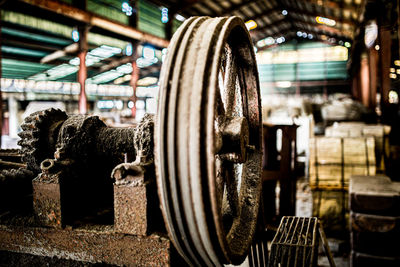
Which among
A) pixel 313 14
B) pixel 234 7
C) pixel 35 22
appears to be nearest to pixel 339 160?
pixel 35 22

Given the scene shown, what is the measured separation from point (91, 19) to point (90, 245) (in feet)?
28.8

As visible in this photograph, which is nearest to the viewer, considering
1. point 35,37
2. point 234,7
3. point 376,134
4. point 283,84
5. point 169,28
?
point 376,134

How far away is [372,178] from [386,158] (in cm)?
224

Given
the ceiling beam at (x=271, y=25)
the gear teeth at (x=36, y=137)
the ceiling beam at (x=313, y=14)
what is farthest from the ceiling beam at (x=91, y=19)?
the ceiling beam at (x=271, y=25)

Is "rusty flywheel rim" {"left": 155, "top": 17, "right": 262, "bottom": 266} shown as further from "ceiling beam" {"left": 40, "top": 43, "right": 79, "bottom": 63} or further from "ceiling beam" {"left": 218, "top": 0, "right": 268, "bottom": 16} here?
"ceiling beam" {"left": 218, "top": 0, "right": 268, "bottom": 16}

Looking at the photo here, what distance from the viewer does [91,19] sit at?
9.02 m

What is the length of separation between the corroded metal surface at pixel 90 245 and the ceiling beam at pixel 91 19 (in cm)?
699

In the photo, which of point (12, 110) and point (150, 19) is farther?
point (12, 110)

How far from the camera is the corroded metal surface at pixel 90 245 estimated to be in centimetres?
149

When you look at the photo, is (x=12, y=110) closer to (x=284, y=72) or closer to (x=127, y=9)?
(x=127, y=9)

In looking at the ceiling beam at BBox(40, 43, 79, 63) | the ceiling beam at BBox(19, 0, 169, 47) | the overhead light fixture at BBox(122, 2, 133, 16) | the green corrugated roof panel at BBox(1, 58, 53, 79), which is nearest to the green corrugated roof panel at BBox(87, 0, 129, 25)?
the overhead light fixture at BBox(122, 2, 133, 16)

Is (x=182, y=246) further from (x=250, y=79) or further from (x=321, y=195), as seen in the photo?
(x=321, y=195)

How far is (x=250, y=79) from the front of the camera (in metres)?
1.95

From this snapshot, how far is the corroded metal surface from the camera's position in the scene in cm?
149
